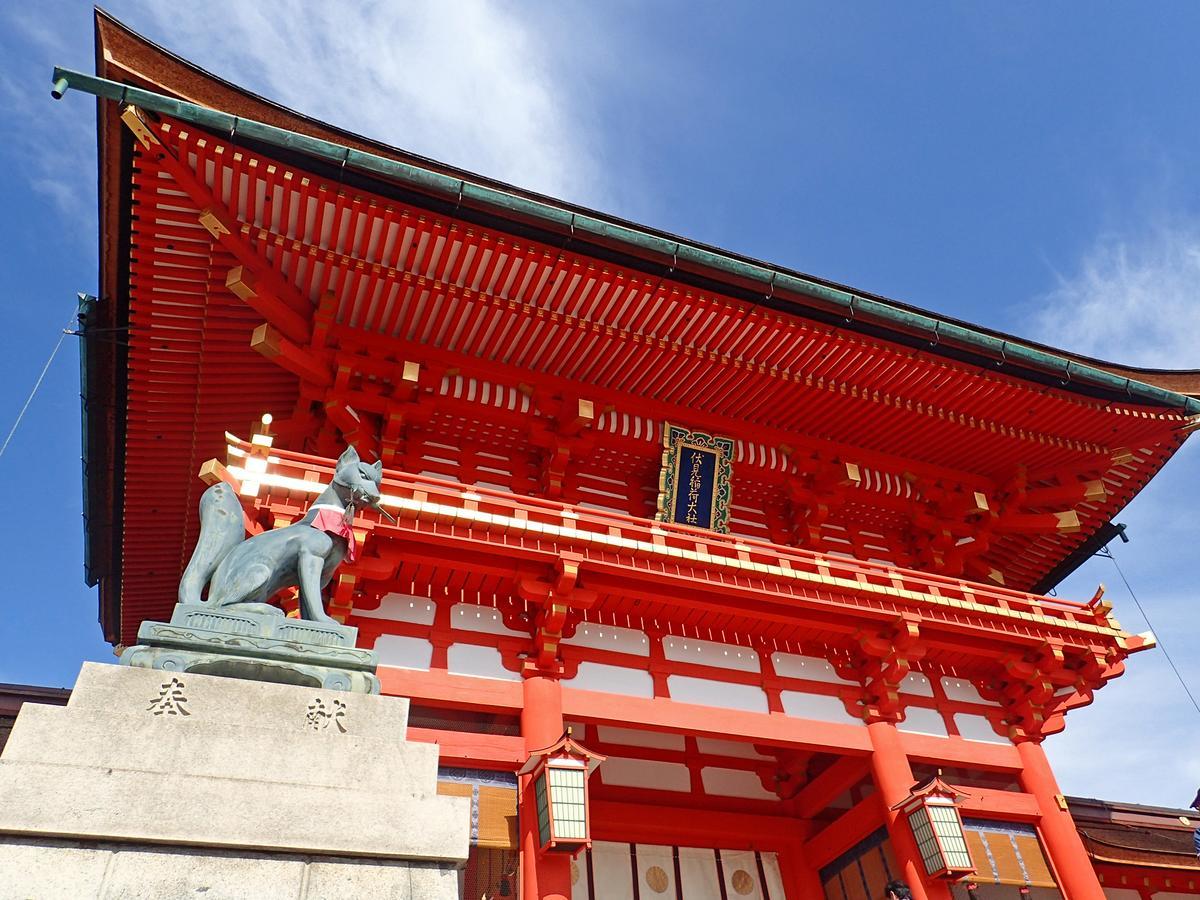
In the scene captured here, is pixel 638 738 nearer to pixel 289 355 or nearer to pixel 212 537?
pixel 289 355

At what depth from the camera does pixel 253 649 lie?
5.10 meters

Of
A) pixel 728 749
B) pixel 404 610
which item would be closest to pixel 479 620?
pixel 404 610

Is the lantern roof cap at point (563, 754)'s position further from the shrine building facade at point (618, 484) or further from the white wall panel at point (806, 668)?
the white wall panel at point (806, 668)

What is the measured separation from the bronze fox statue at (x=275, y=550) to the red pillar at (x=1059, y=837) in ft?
28.5

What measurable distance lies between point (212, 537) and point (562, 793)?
12.6ft

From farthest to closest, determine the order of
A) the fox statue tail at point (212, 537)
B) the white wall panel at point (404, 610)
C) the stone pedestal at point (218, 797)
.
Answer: the white wall panel at point (404, 610) < the fox statue tail at point (212, 537) < the stone pedestal at point (218, 797)

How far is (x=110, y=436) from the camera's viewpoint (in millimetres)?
11211

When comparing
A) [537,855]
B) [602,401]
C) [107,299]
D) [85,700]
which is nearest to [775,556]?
[602,401]

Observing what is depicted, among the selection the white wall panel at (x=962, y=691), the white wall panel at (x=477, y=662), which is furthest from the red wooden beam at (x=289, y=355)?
the white wall panel at (x=962, y=691)

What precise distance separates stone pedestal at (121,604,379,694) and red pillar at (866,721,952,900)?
6.50 meters

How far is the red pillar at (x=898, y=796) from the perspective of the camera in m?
8.80

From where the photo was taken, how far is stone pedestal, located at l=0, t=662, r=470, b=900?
4051mm

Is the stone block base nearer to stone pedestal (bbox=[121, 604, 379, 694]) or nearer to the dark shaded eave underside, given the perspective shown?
stone pedestal (bbox=[121, 604, 379, 694])

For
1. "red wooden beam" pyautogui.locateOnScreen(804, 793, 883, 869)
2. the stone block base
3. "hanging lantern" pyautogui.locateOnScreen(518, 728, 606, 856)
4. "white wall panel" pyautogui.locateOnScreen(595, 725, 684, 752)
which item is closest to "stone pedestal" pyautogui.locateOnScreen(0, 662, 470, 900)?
the stone block base
